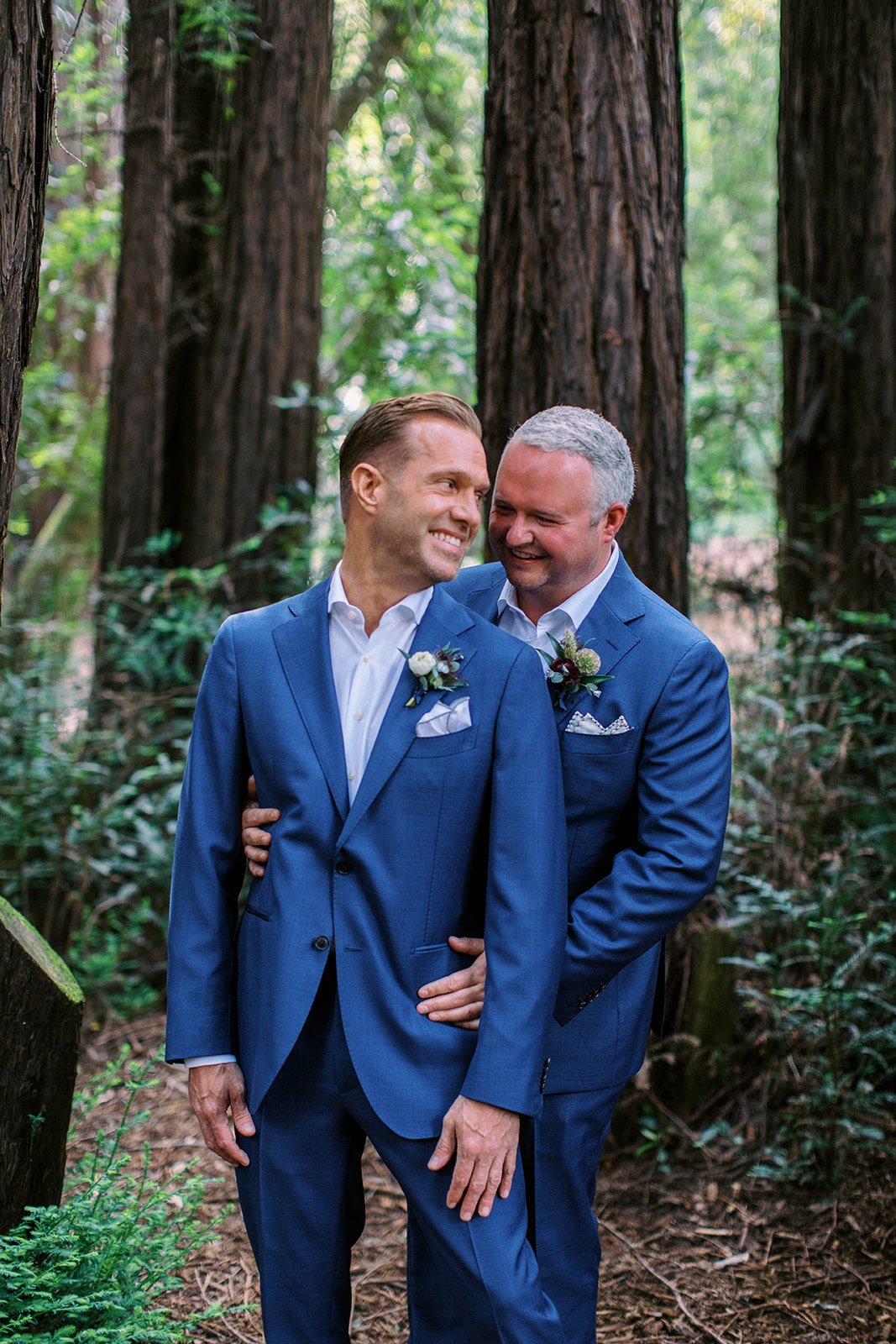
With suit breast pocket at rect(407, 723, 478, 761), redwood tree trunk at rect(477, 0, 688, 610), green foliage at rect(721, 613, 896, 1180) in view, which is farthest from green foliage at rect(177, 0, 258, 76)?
suit breast pocket at rect(407, 723, 478, 761)

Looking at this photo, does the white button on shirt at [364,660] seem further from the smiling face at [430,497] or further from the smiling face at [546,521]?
the smiling face at [546,521]

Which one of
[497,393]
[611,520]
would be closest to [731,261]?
[497,393]

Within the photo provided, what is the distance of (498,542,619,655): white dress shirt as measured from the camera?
2602 mm

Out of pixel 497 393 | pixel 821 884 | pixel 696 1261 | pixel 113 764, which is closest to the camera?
pixel 696 1261

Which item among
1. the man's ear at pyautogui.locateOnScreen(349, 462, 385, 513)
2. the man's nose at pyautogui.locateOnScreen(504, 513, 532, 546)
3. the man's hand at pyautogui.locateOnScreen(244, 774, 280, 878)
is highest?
Result: the man's ear at pyautogui.locateOnScreen(349, 462, 385, 513)

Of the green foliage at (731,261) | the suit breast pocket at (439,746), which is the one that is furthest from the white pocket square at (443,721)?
the green foliage at (731,261)

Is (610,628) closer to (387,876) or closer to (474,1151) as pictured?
(387,876)

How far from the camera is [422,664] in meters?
2.22

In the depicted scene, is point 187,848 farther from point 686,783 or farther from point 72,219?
point 72,219

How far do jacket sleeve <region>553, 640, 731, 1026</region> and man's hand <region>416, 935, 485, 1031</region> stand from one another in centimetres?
20

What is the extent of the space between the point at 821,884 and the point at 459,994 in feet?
6.63

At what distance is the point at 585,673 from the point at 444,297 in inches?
216

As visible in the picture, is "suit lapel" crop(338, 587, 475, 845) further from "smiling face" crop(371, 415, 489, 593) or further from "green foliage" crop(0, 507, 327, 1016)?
"green foliage" crop(0, 507, 327, 1016)

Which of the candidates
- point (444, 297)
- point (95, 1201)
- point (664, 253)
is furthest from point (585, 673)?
point (444, 297)
